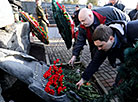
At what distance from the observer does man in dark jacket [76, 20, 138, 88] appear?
165cm

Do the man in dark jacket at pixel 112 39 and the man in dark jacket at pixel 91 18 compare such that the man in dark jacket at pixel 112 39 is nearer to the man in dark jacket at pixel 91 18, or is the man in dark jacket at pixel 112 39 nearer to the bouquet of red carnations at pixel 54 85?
the bouquet of red carnations at pixel 54 85

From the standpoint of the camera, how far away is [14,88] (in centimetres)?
228

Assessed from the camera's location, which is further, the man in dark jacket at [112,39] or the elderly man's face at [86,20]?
the elderly man's face at [86,20]

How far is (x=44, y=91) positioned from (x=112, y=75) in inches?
98.5

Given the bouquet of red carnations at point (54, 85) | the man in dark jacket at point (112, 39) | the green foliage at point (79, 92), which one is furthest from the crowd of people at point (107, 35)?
the bouquet of red carnations at point (54, 85)

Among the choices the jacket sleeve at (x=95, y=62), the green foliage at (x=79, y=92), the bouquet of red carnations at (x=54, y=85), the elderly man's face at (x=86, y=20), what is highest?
the elderly man's face at (x=86, y=20)

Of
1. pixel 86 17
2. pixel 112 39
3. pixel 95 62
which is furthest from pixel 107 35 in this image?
pixel 86 17

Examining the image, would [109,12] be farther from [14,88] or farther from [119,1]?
[14,88]

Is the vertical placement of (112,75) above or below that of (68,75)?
below

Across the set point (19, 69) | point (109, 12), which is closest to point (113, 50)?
point (109, 12)

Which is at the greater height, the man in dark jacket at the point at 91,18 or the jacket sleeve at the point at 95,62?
the man in dark jacket at the point at 91,18

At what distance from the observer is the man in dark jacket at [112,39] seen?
1.65 metres

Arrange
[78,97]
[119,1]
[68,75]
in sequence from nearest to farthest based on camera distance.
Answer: [78,97] → [68,75] → [119,1]

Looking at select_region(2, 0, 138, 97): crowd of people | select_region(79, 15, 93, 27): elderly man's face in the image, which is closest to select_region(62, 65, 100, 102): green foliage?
select_region(2, 0, 138, 97): crowd of people
